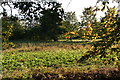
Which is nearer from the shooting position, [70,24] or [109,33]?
[109,33]

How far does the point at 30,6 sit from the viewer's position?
4094 millimetres

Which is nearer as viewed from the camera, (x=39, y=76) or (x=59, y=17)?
(x=59, y=17)

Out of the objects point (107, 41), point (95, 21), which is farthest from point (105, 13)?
point (107, 41)

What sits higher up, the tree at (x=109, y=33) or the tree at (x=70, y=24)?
the tree at (x=70, y=24)

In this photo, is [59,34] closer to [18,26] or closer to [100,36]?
[18,26]

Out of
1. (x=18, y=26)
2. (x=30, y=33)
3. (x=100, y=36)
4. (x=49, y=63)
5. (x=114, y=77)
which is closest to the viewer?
(x=100, y=36)

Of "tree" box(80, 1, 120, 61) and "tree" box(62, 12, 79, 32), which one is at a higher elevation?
"tree" box(62, 12, 79, 32)

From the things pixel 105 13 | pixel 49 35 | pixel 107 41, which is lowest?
pixel 107 41

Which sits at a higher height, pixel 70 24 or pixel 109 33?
pixel 70 24

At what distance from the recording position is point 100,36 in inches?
167

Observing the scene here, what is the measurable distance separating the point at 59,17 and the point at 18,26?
45.0 metres

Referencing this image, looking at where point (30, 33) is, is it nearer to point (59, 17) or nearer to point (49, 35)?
point (49, 35)

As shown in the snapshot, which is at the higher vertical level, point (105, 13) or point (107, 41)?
point (105, 13)

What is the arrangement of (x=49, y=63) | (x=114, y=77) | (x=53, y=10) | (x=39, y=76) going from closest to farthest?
(x=53, y=10) < (x=114, y=77) < (x=39, y=76) < (x=49, y=63)
